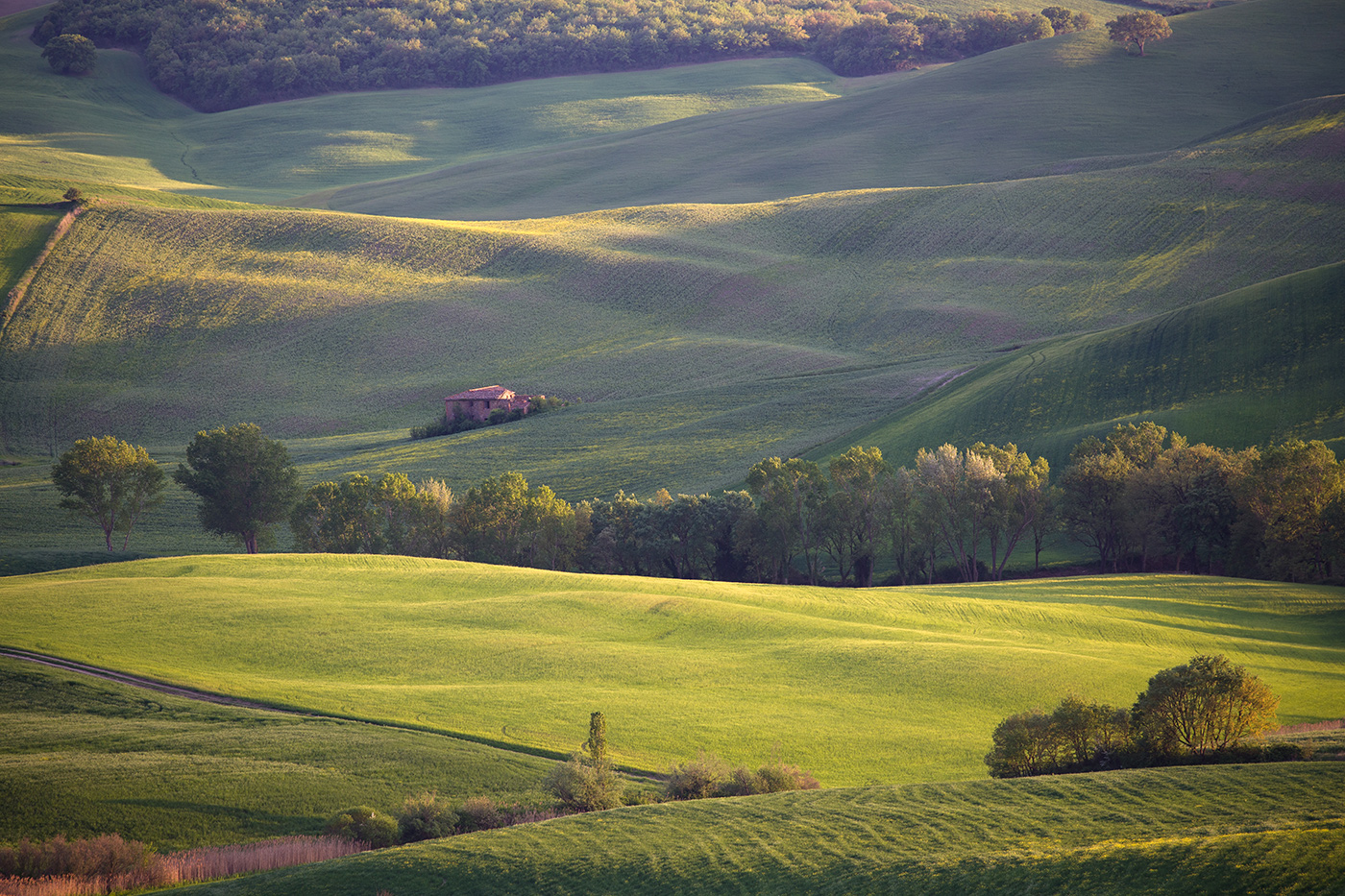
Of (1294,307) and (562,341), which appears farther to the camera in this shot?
(562,341)

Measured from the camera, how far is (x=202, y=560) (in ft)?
153

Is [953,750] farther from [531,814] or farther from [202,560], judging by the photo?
[202,560]

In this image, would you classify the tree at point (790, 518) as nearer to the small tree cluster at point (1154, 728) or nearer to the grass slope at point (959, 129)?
the small tree cluster at point (1154, 728)

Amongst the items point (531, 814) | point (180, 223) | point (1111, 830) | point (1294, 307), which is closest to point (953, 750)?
point (1111, 830)

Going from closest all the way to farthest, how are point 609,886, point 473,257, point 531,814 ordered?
1. point 609,886
2. point 531,814
3. point 473,257

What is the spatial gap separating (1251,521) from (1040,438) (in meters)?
19.4

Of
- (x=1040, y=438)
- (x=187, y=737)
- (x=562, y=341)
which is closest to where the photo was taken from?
(x=187, y=737)

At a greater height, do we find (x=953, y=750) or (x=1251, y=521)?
(x=1251, y=521)

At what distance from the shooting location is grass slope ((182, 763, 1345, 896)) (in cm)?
1691

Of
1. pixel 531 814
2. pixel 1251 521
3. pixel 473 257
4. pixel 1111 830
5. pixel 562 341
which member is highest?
pixel 473 257

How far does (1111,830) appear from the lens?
19.1m

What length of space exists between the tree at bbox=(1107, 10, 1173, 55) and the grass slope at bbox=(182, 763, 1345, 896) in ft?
608

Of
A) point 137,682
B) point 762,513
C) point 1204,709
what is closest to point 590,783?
point 1204,709

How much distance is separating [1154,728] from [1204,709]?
4.22 ft
